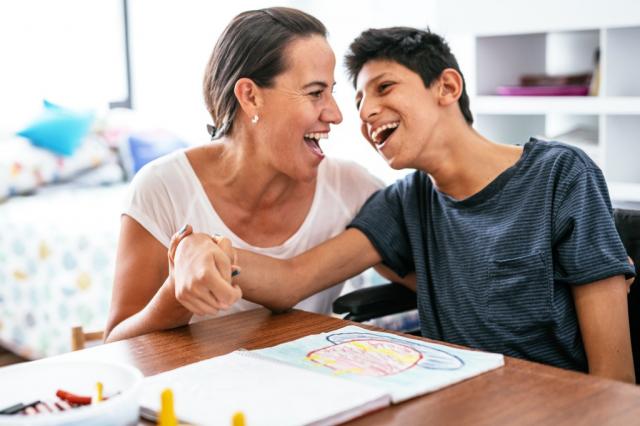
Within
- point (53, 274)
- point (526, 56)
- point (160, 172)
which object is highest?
point (526, 56)

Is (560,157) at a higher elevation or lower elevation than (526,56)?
lower

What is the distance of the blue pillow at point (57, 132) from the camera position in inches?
169

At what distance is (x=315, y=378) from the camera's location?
1.28 meters

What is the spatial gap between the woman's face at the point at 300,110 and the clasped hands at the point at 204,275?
0.39 metres

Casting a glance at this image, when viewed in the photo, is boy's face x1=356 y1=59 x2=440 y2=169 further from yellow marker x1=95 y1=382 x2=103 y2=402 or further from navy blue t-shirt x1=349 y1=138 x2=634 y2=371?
yellow marker x1=95 y1=382 x2=103 y2=402

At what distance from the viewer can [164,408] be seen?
41.7 inches

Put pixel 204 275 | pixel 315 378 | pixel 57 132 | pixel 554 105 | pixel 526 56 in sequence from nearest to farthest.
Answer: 1. pixel 315 378
2. pixel 204 275
3. pixel 554 105
4. pixel 526 56
5. pixel 57 132

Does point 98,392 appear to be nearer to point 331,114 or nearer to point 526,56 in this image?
point 331,114

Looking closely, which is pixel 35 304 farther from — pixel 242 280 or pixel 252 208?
pixel 242 280

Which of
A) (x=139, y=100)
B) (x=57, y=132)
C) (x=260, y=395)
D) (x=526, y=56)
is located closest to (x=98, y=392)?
(x=260, y=395)

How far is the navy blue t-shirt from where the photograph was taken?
1.69 meters

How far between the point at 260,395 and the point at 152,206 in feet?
2.50

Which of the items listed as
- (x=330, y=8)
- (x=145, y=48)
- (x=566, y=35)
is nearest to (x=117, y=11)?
(x=145, y=48)

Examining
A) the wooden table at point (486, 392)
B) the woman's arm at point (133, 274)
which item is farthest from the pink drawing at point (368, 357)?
the woman's arm at point (133, 274)
